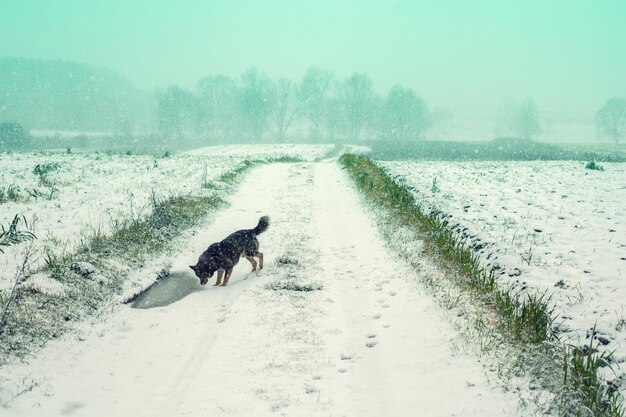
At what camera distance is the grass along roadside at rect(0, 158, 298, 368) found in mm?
5043

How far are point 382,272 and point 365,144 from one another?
2834 inches

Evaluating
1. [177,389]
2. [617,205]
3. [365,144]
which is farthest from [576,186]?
[365,144]

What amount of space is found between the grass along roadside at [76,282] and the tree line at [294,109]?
271 feet

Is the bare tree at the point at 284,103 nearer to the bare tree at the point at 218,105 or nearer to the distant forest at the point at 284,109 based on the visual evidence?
the distant forest at the point at 284,109

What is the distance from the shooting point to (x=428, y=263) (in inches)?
320

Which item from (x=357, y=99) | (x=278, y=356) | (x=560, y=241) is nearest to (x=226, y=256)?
(x=278, y=356)

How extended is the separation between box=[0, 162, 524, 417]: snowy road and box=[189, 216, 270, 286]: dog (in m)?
0.33

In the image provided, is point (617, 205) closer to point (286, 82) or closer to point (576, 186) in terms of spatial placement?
point (576, 186)

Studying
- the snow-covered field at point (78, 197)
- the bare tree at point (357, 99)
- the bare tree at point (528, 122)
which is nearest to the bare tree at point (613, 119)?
the bare tree at point (528, 122)

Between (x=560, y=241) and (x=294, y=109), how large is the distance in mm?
90518

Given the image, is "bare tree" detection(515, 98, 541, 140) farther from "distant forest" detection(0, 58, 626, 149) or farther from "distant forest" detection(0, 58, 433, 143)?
"distant forest" detection(0, 58, 433, 143)

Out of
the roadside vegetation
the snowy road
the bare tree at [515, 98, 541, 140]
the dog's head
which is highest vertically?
the bare tree at [515, 98, 541, 140]

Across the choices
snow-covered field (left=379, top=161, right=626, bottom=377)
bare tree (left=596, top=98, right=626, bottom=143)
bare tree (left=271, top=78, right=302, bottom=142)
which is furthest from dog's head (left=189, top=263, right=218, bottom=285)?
bare tree (left=596, top=98, right=626, bottom=143)

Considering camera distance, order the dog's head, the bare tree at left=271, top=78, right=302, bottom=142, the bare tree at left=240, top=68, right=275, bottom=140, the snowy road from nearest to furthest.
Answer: the snowy road → the dog's head → the bare tree at left=240, top=68, right=275, bottom=140 → the bare tree at left=271, top=78, right=302, bottom=142
